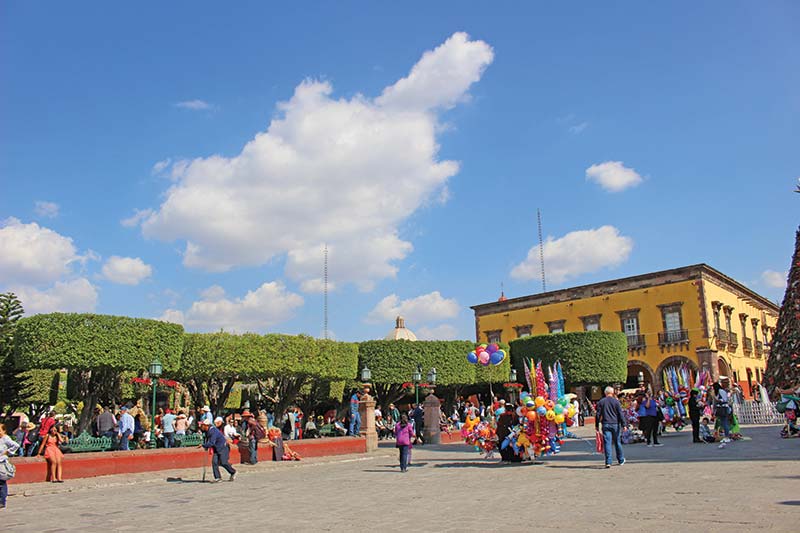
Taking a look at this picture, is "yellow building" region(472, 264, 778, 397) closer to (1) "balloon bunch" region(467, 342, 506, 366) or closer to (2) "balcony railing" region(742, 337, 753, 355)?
(2) "balcony railing" region(742, 337, 753, 355)

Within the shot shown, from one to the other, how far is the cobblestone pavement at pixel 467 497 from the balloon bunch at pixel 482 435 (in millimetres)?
436

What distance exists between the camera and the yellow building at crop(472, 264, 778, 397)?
38.7 m

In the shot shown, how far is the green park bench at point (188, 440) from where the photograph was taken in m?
18.4

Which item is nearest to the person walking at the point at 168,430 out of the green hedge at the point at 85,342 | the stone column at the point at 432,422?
the green hedge at the point at 85,342

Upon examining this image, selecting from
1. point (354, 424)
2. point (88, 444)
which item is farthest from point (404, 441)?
point (354, 424)

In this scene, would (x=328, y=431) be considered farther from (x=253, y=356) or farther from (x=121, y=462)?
(x=121, y=462)

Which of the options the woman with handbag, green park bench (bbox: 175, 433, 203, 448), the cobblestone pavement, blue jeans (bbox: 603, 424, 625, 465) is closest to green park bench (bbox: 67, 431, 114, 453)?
green park bench (bbox: 175, 433, 203, 448)

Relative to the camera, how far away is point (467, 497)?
932 centimetres

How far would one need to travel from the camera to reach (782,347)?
1659 centimetres

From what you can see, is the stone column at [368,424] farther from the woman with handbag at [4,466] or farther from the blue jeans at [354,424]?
the woman with handbag at [4,466]

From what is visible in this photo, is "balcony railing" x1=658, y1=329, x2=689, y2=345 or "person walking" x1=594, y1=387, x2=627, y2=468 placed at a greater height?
"balcony railing" x1=658, y1=329, x2=689, y2=345

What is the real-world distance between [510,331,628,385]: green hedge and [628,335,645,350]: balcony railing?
2803 mm

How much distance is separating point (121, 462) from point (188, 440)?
4.30m

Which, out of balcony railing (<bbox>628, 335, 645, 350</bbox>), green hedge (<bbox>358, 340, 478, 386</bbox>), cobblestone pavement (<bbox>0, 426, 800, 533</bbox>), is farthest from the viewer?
balcony railing (<bbox>628, 335, 645, 350</bbox>)
